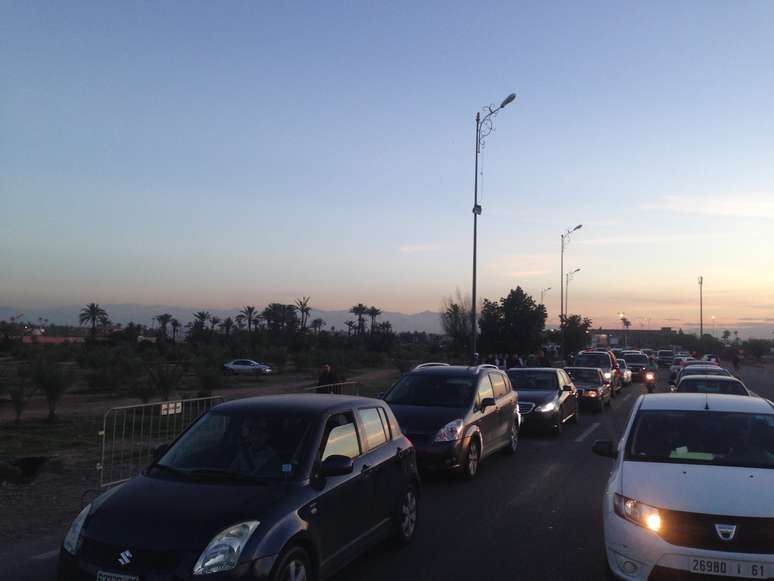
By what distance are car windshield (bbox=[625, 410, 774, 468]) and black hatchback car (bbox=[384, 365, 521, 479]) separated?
3840 mm

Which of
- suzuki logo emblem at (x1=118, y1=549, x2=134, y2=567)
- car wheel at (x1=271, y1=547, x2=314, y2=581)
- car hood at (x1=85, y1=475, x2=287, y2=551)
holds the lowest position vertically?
car wheel at (x1=271, y1=547, x2=314, y2=581)

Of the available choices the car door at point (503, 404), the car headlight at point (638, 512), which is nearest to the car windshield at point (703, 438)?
the car headlight at point (638, 512)

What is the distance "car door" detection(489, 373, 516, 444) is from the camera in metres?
12.5

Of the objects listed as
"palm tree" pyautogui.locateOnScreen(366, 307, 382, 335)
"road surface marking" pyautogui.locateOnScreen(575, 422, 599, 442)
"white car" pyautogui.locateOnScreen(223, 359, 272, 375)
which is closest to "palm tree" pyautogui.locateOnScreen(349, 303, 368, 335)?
"palm tree" pyautogui.locateOnScreen(366, 307, 382, 335)

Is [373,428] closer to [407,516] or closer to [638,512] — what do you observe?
[407,516]

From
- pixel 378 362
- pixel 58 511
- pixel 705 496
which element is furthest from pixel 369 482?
pixel 378 362

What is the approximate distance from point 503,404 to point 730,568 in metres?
7.64

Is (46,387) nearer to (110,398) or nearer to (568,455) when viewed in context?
(110,398)

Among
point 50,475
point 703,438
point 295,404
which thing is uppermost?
point 295,404

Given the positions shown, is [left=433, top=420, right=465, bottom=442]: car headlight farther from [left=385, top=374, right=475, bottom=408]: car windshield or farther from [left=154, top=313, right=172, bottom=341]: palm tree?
[left=154, top=313, right=172, bottom=341]: palm tree

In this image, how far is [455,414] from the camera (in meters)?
10.8

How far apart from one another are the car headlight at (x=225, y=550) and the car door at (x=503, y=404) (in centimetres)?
819

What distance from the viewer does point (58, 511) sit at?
8602 millimetres

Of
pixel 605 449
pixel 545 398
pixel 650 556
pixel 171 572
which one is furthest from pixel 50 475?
pixel 545 398
